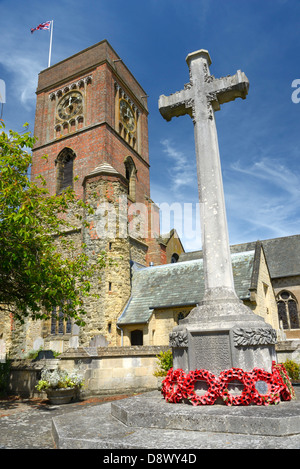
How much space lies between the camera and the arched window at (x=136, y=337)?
59.4 feet

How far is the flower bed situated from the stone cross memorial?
0.64 feet

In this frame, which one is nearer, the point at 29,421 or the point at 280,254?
the point at 29,421

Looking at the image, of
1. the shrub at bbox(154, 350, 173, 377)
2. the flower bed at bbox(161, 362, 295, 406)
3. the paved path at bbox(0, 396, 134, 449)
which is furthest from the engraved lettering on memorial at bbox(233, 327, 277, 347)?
the shrub at bbox(154, 350, 173, 377)

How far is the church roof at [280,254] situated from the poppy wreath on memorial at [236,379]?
902 inches

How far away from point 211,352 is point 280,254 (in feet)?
81.8

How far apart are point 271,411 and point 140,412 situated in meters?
1.64

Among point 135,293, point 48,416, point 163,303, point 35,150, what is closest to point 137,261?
point 135,293

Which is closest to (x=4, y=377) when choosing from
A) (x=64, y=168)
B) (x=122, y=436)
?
(x=122, y=436)

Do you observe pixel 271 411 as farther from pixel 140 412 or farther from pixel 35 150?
pixel 35 150

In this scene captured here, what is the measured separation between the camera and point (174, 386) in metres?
5.25

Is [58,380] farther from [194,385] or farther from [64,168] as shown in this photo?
[64,168]

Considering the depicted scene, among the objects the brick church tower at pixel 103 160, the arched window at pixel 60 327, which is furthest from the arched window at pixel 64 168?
the arched window at pixel 60 327

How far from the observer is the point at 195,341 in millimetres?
5371

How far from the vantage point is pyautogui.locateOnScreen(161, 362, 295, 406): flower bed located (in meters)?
4.58
